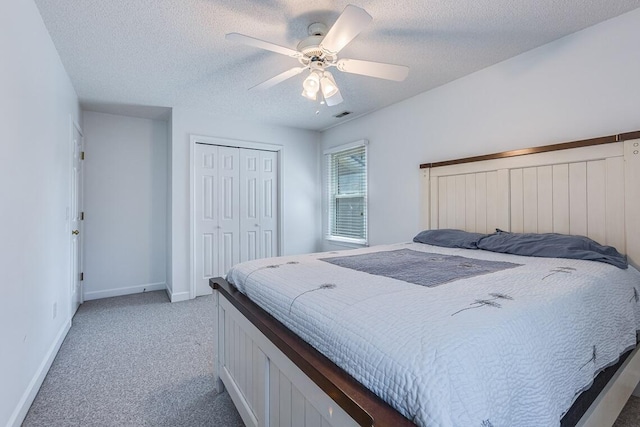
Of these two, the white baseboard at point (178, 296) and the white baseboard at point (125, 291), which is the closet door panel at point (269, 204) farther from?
the white baseboard at point (125, 291)

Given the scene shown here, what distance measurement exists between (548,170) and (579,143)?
10.4 inches

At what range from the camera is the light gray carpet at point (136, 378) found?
173cm

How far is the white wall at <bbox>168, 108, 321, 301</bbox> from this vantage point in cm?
384

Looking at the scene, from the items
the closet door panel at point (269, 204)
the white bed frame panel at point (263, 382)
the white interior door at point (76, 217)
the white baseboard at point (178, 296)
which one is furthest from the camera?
the closet door panel at point (269, 204)

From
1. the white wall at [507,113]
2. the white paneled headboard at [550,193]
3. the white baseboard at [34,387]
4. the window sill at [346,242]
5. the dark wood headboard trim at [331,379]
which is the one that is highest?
the white wall at [507,113]

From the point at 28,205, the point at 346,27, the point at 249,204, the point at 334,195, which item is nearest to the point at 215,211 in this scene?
the point at 249,204

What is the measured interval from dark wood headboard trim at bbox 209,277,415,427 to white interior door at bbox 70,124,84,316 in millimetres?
2937

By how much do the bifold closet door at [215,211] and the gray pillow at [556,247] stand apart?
10.4 feet

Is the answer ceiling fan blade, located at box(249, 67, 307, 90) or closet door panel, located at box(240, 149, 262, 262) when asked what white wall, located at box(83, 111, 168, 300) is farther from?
ceiling fan blade, located at box(249, 67, 307, 90)

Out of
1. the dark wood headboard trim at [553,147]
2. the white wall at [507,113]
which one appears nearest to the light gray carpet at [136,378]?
the dark wood headboard trim at [553,147]

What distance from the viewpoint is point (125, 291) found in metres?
4.14

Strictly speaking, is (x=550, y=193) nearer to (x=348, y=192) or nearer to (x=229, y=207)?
(x=348, y=192)

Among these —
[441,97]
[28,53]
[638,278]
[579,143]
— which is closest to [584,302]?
[638,278]

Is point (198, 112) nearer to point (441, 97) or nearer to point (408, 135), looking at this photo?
point (408, 135)
